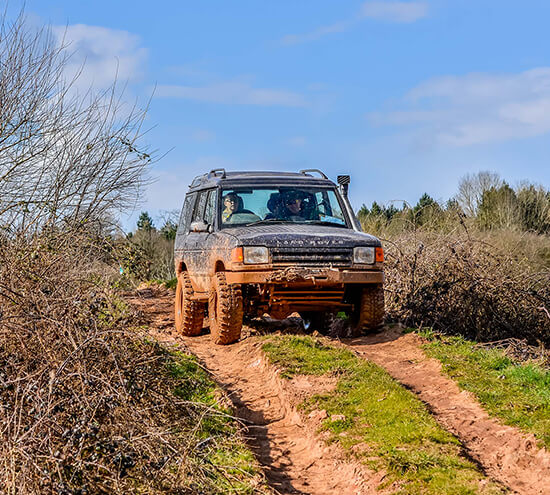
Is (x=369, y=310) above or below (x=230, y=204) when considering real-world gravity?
below

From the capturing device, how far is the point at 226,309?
1006 centimetres

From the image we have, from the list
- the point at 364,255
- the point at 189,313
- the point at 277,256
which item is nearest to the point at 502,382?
the point at 364,255

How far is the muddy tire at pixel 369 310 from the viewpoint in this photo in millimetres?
10570

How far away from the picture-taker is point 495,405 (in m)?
7.09

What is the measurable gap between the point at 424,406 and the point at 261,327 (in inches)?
208

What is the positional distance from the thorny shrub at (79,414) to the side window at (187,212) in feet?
17.8

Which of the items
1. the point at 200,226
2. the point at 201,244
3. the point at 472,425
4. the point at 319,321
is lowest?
the point at 472,425

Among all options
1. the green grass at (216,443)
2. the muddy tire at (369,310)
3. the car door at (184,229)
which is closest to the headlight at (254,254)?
the green grass at (216,443)

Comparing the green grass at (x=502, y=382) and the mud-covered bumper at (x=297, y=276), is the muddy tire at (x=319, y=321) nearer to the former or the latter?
the mud-covered bumper at (x=297, y=276)

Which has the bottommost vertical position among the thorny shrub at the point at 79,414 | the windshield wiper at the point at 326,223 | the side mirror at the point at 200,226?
the thorny shrub at the point at 79,414

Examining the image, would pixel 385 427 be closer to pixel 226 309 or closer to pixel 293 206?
pixel 226 309

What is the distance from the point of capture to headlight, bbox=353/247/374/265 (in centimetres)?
1010

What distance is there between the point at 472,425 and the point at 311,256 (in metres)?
3.75

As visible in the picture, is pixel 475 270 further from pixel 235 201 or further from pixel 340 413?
pixel 340 413
